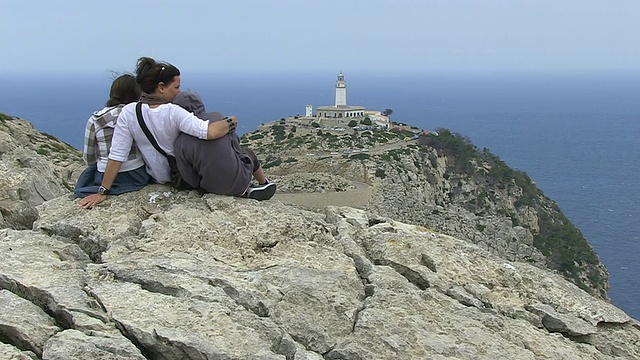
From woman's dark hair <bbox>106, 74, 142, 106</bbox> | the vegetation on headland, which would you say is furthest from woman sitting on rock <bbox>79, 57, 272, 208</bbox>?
the vegetation on headland

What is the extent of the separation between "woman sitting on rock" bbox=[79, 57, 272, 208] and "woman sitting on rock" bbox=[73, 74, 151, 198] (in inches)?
6.4

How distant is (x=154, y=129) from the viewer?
711cm

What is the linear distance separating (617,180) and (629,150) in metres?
45.1

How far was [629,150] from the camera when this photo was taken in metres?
145

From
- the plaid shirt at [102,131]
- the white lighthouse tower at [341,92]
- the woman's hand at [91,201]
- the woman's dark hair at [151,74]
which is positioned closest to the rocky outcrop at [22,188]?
the woman's hand at [91,201]

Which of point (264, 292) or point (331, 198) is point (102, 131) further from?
point (331, 198)

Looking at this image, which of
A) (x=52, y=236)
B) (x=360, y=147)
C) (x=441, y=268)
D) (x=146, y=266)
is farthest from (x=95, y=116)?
(x=360, y=147)

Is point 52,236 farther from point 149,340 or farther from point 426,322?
point 426,322

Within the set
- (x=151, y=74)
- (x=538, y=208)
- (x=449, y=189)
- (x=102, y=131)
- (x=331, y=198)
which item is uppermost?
(x=151, y=74)

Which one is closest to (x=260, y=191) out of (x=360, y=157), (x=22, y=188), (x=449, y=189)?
(x=22, y=188)

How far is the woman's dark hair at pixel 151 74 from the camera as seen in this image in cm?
716

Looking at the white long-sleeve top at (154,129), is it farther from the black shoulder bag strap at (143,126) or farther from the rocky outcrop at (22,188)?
the rocky outcrop at (22,188)

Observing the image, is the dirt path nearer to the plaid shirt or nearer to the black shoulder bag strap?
the plaid shirt

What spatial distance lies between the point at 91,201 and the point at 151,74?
1.54 meters
